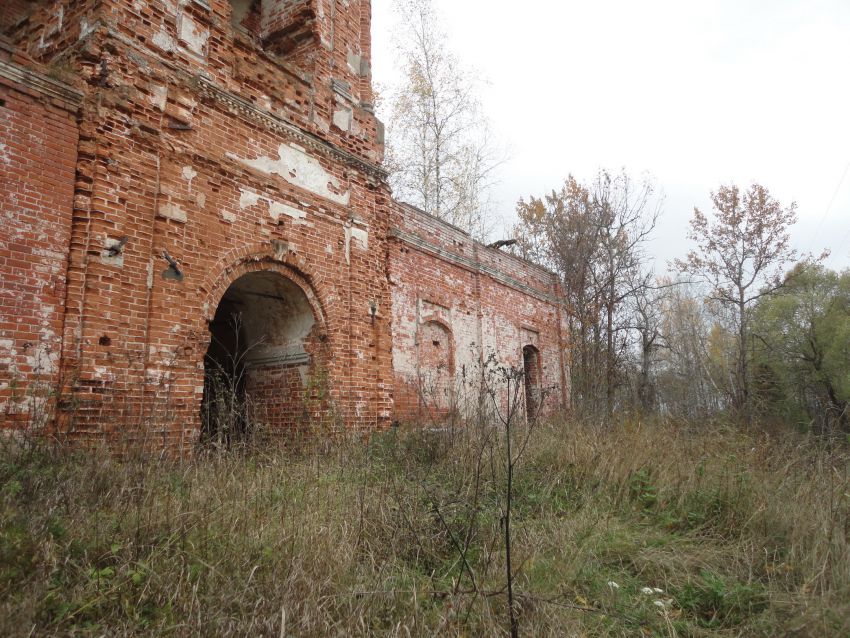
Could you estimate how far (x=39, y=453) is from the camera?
159 inches

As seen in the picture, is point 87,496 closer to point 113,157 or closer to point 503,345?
point 113,157

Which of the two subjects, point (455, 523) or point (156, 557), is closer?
point (156, 557)

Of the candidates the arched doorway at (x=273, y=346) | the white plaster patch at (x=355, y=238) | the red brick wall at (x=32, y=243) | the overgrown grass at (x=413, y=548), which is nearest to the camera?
the overgrown grass at (x=413, y=548)

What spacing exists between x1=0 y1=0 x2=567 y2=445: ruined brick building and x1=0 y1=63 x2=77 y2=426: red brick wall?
0.01m

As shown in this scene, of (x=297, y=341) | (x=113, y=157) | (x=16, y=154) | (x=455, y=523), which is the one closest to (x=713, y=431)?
(x=455, y=523)

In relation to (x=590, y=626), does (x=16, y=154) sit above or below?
above

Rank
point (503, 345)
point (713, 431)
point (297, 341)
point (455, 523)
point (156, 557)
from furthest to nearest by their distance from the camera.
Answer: point (503, 345) < point (297, 341) < point (713, 431) < point (455, 523) < point (156, 557)

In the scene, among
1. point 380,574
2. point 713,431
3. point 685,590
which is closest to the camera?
point 380,574

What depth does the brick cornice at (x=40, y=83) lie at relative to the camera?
4742 millimetres

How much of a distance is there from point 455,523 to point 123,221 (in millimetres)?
4416

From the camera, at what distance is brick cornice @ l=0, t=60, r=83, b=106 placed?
4742 millimetres

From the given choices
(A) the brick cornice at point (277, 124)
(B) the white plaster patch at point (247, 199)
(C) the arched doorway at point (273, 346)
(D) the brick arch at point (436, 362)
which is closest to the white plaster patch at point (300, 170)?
(A) the brick cornice at point (277, 124)

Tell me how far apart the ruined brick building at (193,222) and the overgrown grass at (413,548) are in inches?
41.7

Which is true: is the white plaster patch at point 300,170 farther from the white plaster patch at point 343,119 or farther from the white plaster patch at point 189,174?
the white plaster patch at point 343,119
